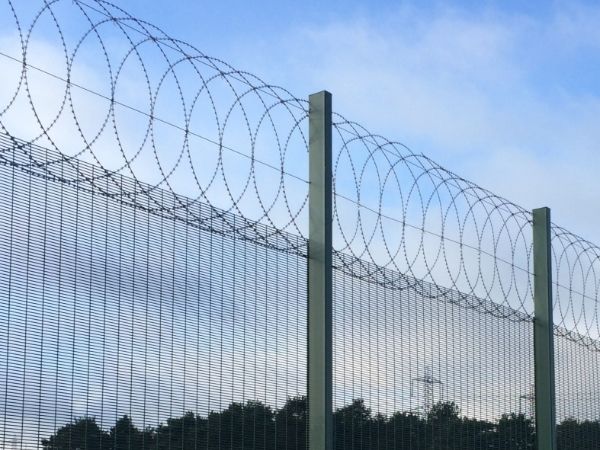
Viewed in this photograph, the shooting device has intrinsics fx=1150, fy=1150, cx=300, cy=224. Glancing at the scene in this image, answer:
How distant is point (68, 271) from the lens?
10953mm

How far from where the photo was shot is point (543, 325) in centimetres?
1959

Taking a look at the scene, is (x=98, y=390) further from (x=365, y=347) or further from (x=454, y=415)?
(x=454, y=415)

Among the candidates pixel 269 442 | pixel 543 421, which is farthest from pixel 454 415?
pixel 269 442

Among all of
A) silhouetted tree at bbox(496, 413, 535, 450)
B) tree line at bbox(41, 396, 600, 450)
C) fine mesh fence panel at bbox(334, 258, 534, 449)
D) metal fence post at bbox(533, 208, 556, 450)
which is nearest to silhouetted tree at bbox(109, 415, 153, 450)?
tree line at bbox(41, 396, 600, 450)

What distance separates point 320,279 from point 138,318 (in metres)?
3.00

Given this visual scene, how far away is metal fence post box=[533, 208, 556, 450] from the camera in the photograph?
19283mm

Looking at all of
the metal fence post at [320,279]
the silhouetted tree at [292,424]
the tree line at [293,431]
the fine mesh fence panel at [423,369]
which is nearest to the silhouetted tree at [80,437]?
the tree line at [293,431]

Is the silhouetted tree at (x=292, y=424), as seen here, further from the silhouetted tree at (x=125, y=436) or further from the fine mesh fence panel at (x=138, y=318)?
the silhouetted tree at (x=125, y=436)

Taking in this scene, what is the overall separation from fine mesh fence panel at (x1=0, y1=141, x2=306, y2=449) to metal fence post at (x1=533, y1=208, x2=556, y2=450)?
6.80 metres

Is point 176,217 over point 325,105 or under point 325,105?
under

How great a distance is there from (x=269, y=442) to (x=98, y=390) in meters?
2.90

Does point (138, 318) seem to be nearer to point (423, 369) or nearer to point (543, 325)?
point (423, 369)

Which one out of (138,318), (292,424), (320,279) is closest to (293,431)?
(292,424)

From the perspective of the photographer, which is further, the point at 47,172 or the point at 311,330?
the point at 311,330
